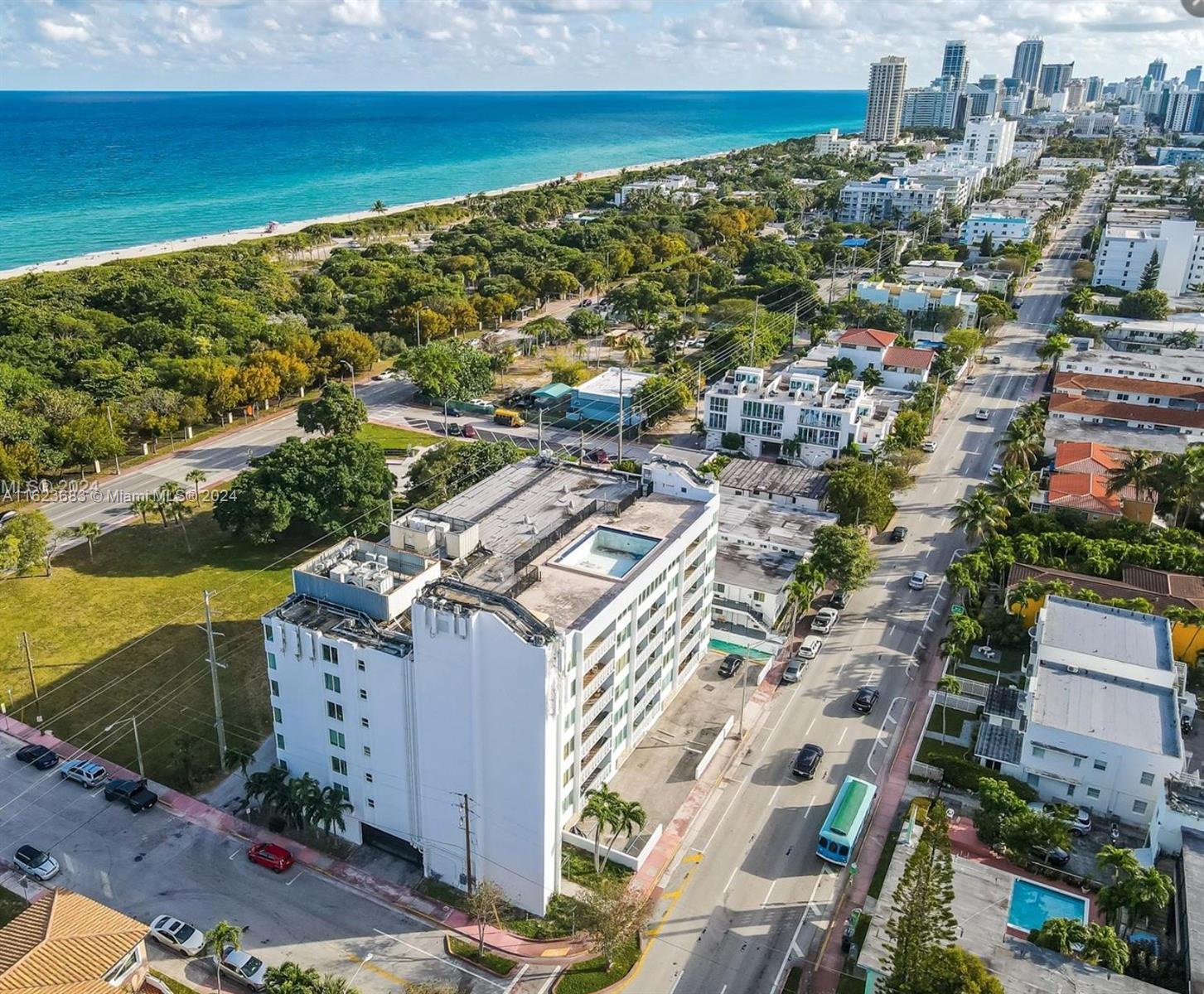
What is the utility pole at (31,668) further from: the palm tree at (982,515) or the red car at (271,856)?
the palm tree at (982,515)

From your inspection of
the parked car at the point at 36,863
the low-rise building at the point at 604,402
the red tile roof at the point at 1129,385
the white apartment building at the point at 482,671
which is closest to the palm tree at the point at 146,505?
the white apartment building at the point at 482,671

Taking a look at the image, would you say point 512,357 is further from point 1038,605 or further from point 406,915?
point 406,915

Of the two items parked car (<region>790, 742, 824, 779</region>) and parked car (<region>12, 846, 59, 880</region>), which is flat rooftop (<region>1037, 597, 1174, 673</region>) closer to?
parked car (<region>790, 742, 824, 779</region>)

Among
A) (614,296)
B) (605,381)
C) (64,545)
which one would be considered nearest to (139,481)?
(64,545)

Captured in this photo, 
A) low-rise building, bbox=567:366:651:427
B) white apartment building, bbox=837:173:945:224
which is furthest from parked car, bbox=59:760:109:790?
white apartment building, bbox=837:173:945:224

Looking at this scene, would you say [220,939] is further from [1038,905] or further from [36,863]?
[1038,905]

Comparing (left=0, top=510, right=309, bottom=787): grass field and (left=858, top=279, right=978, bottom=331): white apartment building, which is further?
(left=858, top=279, right=978, bottom=331): white apartment building
